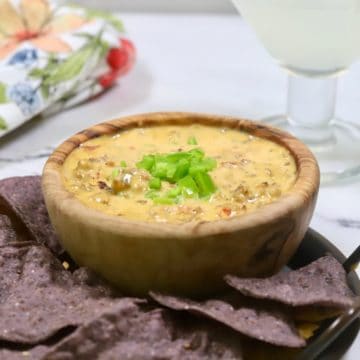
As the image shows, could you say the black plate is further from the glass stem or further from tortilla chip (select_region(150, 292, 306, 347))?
the glass stem

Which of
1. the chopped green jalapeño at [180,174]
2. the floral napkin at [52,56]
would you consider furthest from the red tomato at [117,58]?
the chopped green jalapeño at [180,174]

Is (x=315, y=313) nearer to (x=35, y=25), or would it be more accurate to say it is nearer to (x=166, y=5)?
(x=35, y=25)

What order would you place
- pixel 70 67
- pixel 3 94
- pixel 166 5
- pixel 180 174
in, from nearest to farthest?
pixel 180 174, pixel 3 94, pixel 70 67, pixel 166 5

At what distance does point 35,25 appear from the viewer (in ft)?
5.50

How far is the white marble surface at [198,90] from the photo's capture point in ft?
4.00

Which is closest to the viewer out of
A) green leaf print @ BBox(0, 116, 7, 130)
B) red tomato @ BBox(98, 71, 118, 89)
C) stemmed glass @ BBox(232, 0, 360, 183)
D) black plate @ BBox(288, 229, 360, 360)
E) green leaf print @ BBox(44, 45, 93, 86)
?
black plate @ BBox(288, 229, 360, 360)

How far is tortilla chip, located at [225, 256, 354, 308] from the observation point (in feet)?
2.46

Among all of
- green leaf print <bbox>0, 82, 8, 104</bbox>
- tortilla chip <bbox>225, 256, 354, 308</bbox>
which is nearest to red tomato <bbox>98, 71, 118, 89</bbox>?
green leaf print <bbox>0, 82, 8, 104</bbox>

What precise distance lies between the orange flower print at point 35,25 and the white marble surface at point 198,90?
0.16 metres

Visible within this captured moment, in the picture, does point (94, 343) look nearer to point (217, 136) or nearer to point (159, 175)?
point (159, 175)

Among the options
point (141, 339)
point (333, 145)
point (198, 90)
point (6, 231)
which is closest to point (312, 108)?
point (333, 145)

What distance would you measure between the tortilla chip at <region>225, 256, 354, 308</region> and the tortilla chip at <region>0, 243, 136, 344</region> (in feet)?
0.44

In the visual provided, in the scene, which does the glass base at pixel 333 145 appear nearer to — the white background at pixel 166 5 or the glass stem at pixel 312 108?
the glass stem at pixel 312 108

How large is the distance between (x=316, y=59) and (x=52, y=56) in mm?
551
